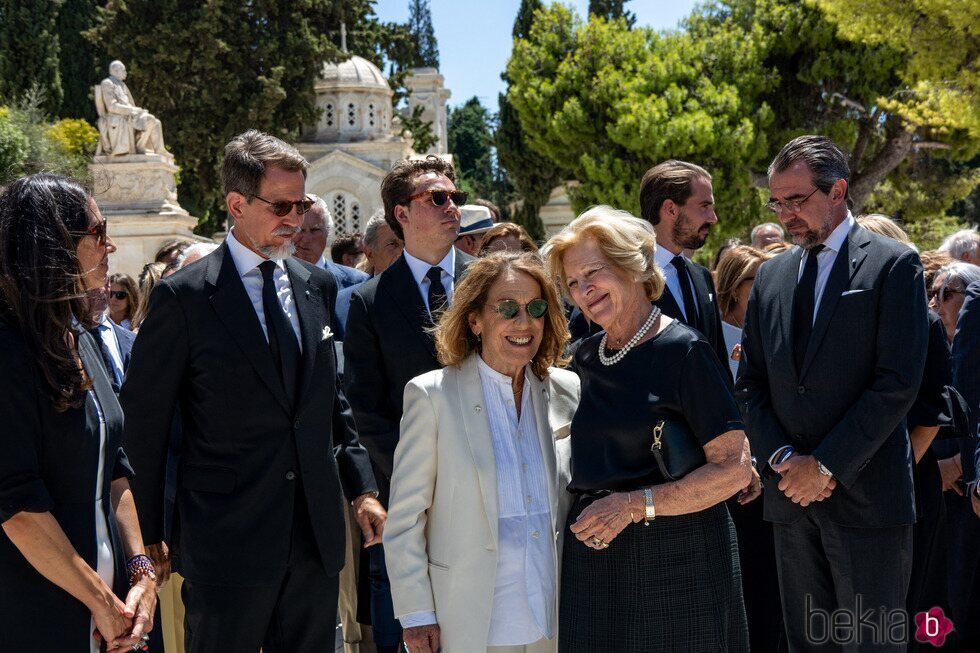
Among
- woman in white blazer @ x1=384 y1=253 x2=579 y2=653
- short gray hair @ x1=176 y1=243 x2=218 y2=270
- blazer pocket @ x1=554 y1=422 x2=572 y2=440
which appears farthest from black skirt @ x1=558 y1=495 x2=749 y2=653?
short gray hair @ x1=176 y1=243 x2=218 y2=270

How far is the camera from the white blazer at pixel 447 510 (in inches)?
142

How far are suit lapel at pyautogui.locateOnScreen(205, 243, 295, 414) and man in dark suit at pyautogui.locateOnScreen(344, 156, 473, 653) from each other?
88 centimetres

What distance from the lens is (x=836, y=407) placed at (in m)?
4.58

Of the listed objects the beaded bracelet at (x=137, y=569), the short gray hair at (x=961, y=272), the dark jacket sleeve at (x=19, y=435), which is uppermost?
the short gray hair at (x=961, y=272)

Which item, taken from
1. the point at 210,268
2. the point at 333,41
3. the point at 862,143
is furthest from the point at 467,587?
the point at 333,41

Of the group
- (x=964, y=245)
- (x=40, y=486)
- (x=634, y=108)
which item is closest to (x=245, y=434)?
(x=40, y=486)

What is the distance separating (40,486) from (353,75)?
39623 millimetres

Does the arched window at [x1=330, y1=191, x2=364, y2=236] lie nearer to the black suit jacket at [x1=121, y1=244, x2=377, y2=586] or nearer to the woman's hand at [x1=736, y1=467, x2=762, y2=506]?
the woman's hand at [x1=736, y1=467, x2=762, y2=506]

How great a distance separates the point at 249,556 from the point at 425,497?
2.95ft

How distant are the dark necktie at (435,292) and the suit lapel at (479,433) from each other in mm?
1351

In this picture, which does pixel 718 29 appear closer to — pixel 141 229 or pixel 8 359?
pixel 141 229

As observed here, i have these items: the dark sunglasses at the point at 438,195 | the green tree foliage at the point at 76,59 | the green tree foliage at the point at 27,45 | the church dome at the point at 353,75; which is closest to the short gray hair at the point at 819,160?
the dark sunglasses at the point at 438,195

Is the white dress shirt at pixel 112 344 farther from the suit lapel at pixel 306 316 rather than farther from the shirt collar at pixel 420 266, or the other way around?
the shirt collar at pixel 420 266

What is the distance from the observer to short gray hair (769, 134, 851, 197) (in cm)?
479
